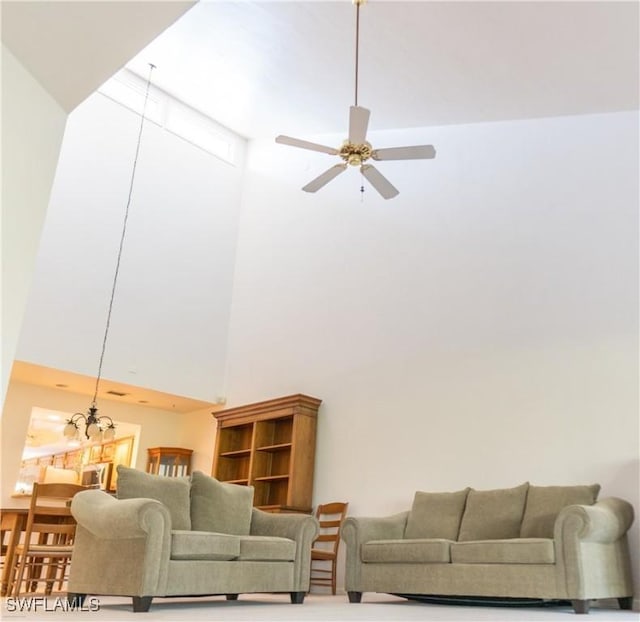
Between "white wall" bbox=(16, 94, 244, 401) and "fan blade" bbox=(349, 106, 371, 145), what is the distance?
3.93 metres

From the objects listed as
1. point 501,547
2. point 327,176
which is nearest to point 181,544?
point 501,547

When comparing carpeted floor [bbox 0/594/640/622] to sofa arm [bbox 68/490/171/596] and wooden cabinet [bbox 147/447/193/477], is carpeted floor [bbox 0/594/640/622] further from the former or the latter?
wooden cabinet [bbox 147/447/193/477]

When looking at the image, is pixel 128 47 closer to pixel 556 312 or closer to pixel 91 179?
pixel 556 312

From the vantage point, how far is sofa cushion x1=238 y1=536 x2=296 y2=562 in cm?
418

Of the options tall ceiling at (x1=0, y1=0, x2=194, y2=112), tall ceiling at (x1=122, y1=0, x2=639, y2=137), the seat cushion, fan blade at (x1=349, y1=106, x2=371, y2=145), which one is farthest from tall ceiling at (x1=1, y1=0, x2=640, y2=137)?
the seat cushion

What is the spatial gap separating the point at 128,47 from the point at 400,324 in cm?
487

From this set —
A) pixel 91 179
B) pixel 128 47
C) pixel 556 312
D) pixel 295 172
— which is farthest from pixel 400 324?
pixel 128 47

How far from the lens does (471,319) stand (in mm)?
6051

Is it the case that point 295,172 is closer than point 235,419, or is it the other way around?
point 235,419

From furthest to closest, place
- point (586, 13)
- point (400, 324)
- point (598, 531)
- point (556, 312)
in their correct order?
point (400, 324) → point (556, 312) → point (586, 13) → point (598, 531)

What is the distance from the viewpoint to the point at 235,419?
764 cm

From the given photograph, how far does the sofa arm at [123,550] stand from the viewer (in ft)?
11.6

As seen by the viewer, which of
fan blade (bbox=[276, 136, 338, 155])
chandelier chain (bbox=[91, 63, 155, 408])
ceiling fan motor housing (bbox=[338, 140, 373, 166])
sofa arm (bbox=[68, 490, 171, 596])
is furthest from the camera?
chandelier chain (bbox=[91, 63, 155, 408])

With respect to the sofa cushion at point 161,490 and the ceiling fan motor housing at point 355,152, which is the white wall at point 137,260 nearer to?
the sofa cushion at point 161,490
